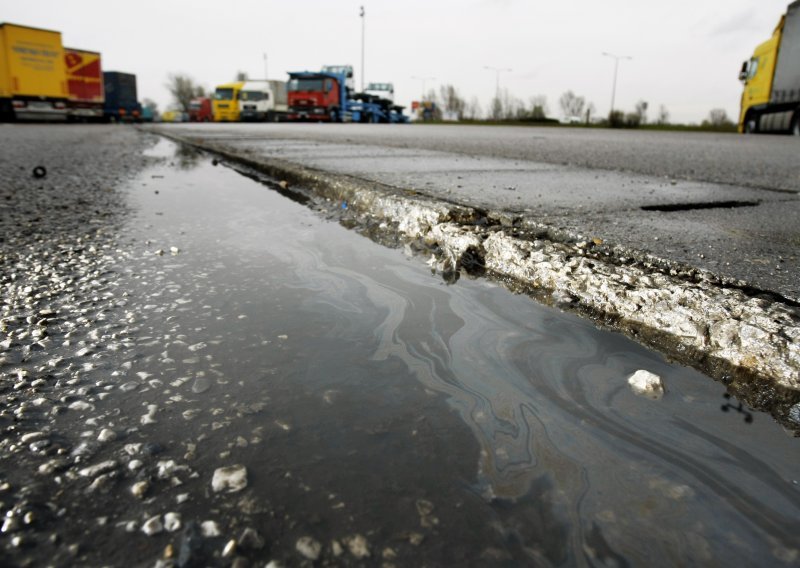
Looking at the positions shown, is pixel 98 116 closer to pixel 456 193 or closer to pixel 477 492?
pixel 456 193

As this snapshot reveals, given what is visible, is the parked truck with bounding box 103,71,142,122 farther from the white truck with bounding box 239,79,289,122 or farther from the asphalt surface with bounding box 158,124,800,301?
the asphalt surface with bounding box 158,124,800,301

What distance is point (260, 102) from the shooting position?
93.4 feet

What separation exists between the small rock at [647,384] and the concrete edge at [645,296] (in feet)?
Answer: 0.40

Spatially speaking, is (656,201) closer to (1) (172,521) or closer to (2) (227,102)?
(1) (172,521)

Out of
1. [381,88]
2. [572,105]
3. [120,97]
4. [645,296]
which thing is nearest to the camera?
[645,296]

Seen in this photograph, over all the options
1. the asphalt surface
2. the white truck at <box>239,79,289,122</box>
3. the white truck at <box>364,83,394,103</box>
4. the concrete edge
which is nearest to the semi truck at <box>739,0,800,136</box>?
the asphalt surface

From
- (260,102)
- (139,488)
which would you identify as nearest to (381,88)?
(260,102)

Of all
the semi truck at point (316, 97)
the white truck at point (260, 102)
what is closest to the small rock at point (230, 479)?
the semi truck at point (316, 97)

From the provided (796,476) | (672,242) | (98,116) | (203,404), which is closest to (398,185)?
(672,242)

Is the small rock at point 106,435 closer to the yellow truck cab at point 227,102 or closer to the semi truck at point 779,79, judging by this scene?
the semi truck at point 779,79

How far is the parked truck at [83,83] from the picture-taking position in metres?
22.8

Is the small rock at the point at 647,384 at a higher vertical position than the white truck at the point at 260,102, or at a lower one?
lower

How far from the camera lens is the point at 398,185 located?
8.93 feet

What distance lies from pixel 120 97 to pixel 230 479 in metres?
34.9
